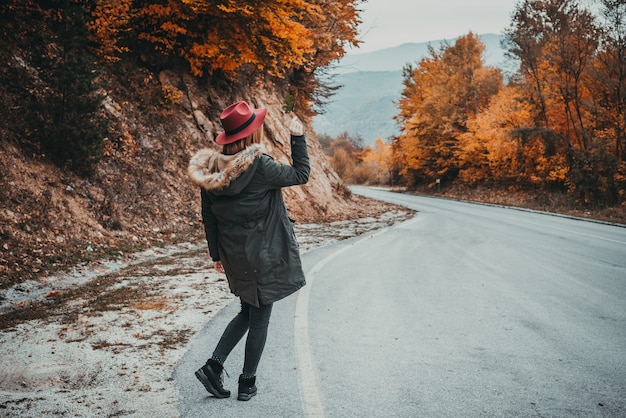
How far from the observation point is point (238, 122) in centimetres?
359

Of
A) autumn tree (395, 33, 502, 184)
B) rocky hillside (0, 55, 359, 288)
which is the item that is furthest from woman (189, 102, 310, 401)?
autumn tree (395, 33, 502, 184)

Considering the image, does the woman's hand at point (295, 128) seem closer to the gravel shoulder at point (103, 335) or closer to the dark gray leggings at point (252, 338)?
the dark gray leggings at point (252, 338)

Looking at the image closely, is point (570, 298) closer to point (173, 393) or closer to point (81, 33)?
point (173, 393)

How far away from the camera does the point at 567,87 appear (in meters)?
27.2

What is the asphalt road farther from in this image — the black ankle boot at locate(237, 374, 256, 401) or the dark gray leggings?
the dark gray leggings

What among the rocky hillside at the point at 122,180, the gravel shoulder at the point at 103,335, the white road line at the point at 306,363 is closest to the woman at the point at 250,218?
the white road line at the point at 306,363

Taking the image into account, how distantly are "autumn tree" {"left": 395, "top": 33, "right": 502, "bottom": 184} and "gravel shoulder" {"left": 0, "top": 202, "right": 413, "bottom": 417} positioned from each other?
1380 inches

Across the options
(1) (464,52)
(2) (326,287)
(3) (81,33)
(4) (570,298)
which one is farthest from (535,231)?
(1) (464,52)

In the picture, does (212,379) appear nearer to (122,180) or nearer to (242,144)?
(242,144)

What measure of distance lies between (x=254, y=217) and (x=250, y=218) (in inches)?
1.2

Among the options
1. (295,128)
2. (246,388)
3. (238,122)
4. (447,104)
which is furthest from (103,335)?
(447,104)

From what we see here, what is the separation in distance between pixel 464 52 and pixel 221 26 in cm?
3261

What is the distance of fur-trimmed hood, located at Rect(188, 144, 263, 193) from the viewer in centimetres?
348

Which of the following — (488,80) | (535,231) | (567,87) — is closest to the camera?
(535,231)
